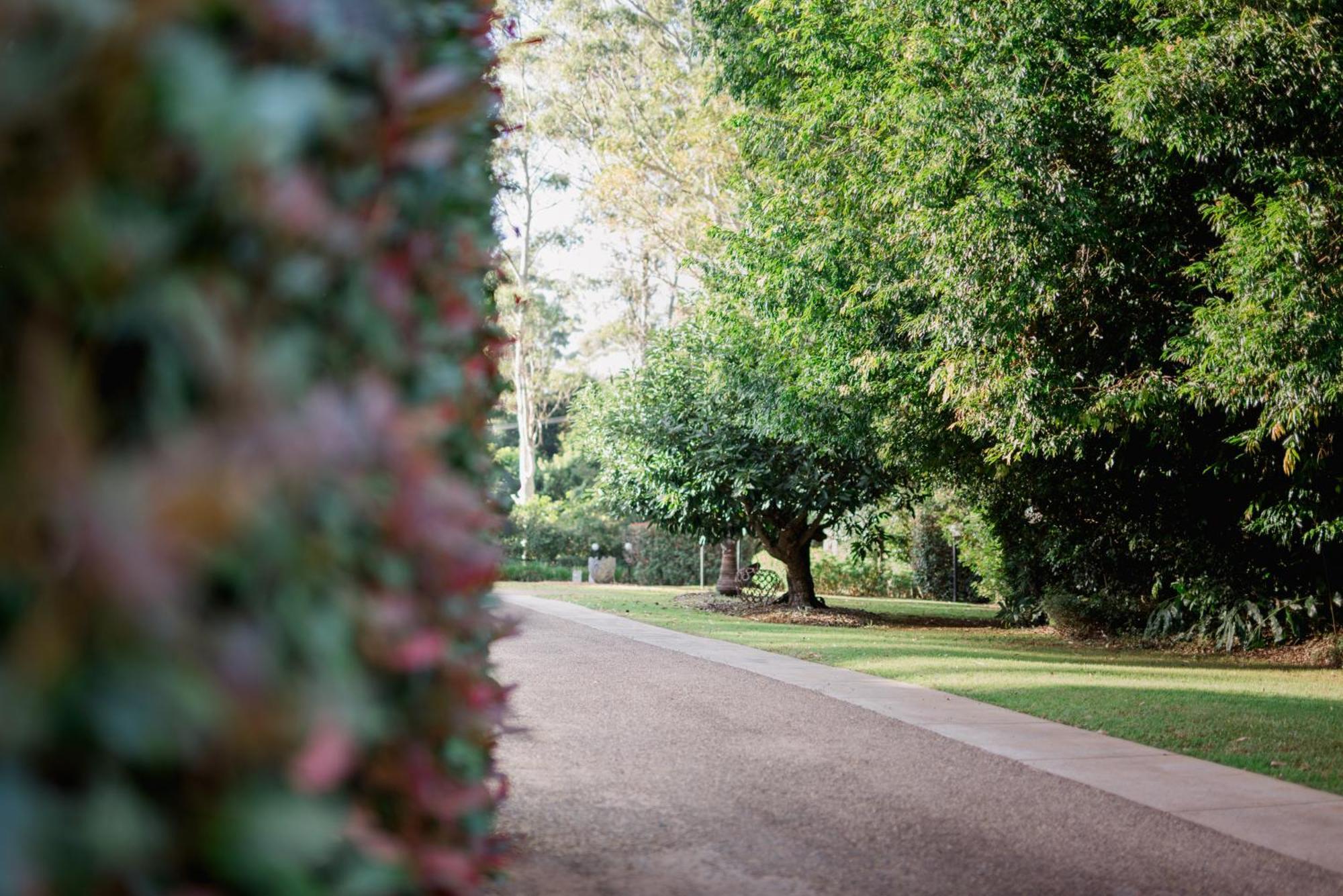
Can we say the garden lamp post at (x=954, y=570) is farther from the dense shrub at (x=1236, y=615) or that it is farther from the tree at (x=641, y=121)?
the dense shrub at (x=1236, y=615)

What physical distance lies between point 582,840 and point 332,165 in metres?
4.49

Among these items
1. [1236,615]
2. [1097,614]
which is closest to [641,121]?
[1097,614]

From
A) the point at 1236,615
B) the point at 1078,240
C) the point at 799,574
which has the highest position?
the point at 1078,240

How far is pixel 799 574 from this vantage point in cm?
2217

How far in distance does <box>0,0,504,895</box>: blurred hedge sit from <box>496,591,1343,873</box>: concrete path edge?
5.44m

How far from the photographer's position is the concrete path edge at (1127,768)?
5609 mm

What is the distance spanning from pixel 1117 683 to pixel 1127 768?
485 cm

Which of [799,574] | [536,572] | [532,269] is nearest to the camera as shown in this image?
[799,574]

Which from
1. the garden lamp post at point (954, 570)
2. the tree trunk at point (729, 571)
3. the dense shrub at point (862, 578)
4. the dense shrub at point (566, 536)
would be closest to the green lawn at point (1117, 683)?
the tree trunk at point (729, 571)

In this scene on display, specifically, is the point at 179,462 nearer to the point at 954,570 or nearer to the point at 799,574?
the point at 799,574

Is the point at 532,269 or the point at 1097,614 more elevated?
the point at 532,269

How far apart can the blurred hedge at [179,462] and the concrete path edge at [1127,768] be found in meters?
5.44

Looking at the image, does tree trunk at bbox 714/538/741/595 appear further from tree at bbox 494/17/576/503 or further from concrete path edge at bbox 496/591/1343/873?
concrete path edge at bbox 496/591/1343/873

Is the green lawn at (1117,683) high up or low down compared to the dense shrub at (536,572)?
down
